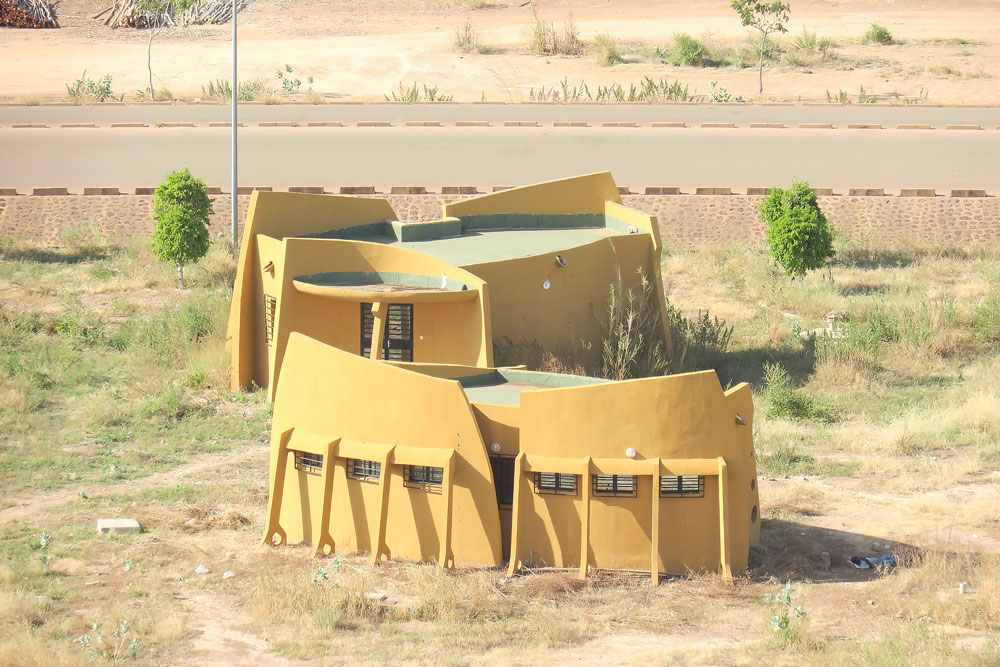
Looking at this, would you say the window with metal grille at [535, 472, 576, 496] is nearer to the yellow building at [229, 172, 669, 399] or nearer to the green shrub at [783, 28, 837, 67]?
the yellow building at [229, 172, 669, 399]

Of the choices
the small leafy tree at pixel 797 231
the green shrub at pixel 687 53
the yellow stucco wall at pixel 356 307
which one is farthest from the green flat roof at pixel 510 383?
the green shrub at pixel 687 53

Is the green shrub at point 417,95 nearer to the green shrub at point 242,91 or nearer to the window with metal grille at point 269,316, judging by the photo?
the green shrub at point 242,91

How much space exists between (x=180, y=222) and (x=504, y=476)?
13565mm

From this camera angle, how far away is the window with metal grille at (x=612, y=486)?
1309 cm

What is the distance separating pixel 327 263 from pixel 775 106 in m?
22.5

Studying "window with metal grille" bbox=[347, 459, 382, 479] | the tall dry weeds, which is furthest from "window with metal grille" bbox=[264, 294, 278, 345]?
"window with metal grille" bbox=[347, 459, 382, 479]

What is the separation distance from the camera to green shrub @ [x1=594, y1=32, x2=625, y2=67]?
146 feet

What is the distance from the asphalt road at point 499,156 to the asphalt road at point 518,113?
1.32 meters

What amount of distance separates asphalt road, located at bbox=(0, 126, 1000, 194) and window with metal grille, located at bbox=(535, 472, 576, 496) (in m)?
19.1

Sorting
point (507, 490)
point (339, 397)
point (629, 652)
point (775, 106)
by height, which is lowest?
point (629, 652)

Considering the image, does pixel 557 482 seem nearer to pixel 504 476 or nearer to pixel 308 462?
pixel 504 476

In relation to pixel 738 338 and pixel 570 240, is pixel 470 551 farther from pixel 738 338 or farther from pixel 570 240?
pixel 738 338

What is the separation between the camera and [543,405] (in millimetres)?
13109

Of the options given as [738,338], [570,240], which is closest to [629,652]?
[570,240]
